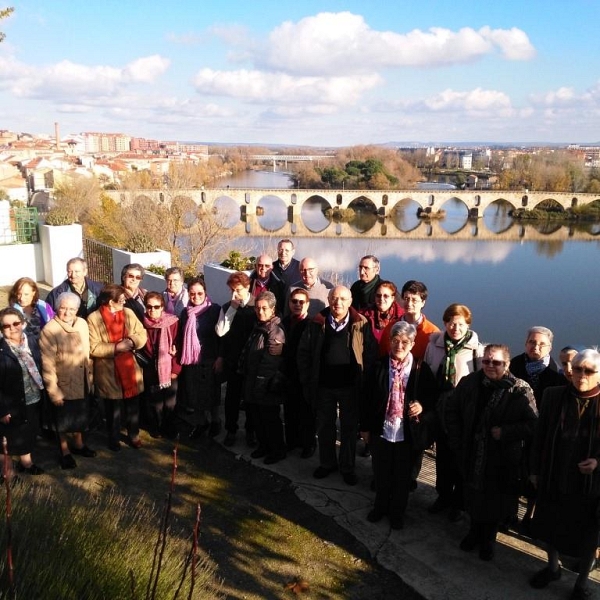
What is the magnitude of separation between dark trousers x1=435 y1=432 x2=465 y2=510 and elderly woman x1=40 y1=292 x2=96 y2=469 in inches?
84.1

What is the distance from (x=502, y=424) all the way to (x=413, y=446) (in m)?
0.51

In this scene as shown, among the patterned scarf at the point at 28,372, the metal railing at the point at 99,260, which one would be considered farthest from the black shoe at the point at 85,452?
the metal railing at the point at 99,260

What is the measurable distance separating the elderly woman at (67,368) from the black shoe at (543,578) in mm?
2643

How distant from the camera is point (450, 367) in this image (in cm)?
302

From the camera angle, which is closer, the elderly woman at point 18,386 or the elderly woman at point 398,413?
the elderly woman at point 398,413

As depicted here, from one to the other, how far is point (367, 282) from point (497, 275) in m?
28.5

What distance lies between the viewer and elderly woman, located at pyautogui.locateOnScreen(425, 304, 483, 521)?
299 cm

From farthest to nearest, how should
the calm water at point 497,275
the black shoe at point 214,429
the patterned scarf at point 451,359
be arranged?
the calm water at point 497,275, the black shoe at point 214,429, the patterned scarf at point 451,359

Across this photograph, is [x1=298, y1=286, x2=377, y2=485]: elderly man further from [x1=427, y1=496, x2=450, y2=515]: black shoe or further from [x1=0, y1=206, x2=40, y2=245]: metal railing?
[x1=0, y1=206, x2=40, y2=245]: metal railing

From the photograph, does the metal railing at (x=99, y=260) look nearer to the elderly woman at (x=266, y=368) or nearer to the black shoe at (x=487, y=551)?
the elderly woman at (x=266, y=368)

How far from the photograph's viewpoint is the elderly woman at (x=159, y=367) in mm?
3858

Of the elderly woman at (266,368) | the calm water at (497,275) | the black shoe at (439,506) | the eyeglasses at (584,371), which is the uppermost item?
the eyeglasses at (584,371)

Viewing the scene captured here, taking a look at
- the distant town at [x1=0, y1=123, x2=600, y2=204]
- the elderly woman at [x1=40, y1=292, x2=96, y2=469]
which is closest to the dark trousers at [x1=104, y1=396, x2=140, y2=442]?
the elderly woman at [x1=40, y1=292, x2=96, y2=469]

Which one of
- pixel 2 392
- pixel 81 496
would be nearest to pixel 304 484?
pixel 81 496
